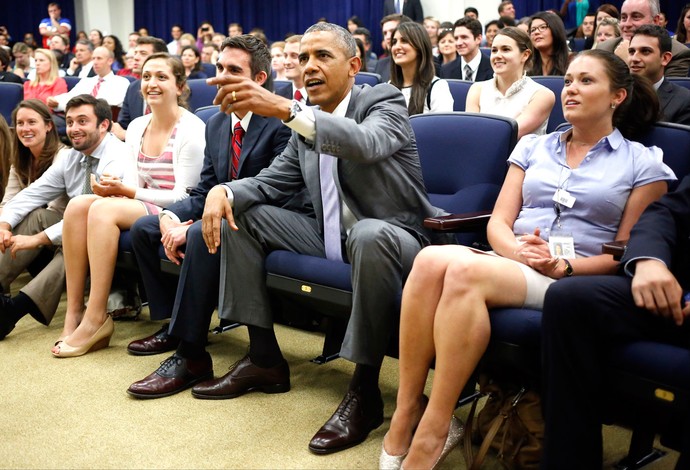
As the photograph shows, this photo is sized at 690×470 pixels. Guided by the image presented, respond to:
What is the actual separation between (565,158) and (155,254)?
1489 mm

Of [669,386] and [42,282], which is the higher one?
[669,386]

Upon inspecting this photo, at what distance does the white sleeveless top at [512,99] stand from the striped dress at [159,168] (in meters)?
1.34

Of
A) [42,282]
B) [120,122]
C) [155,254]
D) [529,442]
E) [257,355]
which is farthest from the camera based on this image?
[120,122]

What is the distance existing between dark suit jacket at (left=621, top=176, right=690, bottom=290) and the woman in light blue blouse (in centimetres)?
10

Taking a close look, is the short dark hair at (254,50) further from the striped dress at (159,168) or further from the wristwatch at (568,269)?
the wristwatch at (568,269)

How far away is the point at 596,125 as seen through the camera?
6.80ft

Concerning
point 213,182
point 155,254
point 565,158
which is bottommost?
point 155,254

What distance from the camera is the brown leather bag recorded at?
1.86 meters

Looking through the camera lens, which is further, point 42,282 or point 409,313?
point 42,282

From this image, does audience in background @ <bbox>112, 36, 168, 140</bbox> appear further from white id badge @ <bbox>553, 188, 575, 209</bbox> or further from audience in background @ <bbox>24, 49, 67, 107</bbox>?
white id badge @ <bbox>553, 188, 575, 209</bbox>

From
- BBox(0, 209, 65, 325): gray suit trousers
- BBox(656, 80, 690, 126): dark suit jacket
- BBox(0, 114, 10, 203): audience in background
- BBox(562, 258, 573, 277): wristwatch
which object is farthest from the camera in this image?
BBox(0, 114, 10, 203): audience in background

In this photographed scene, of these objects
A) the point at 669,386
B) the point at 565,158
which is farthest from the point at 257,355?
the point at 669,386

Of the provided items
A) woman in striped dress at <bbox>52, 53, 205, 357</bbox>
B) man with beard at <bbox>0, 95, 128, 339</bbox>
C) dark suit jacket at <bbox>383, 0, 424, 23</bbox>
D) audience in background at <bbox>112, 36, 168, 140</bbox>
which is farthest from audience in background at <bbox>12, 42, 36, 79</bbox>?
woman in striped dress at <bbox>52, 53, 205, 357</bbox>

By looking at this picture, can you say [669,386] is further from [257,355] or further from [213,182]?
[213,182]
